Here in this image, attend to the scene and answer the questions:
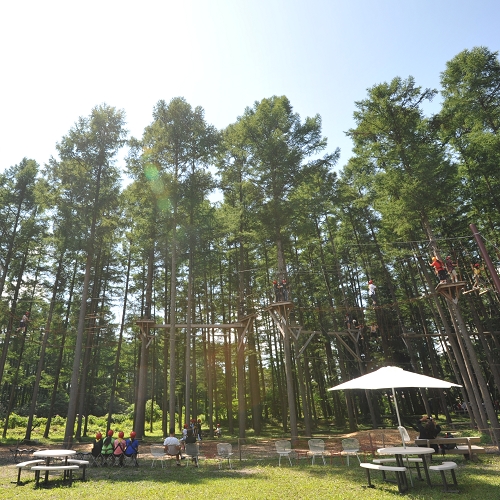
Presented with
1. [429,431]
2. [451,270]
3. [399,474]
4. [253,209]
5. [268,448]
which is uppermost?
[253,209]

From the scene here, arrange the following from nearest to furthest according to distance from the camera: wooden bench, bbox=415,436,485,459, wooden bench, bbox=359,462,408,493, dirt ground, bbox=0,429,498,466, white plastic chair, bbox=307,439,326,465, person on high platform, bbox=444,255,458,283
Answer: wooden bench, bbox=359,462,408,493 < wooden bench, bbox=415,436,485,459 < white plastic chair, bbox=307,439,326,465 < dirt ground, bbox=0,429,498,466 < person on high platform, bbox=444,255,458,283

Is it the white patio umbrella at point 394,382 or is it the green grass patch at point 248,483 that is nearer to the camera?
the green grass patch at point 248,483

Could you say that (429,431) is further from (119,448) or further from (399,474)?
(119,448)

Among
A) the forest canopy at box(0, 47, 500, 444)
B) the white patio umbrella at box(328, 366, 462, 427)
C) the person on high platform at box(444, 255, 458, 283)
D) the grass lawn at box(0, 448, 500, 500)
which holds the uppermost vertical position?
the forest canopy at box(0, 47, 500, 444)

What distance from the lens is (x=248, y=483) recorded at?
8977mm

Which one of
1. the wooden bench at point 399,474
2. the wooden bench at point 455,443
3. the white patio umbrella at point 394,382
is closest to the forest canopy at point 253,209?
the wooden bench at point 455,443

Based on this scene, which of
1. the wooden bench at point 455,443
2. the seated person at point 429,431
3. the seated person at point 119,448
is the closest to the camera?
the wooden bench at point 455,443

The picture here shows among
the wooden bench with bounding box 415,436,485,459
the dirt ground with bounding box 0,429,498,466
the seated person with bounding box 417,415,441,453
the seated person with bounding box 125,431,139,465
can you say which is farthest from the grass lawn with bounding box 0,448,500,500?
the dirt ground with bounding box 0,429,498,466

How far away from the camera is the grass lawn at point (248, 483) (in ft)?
24.9

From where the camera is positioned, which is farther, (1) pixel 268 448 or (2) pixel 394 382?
(1) pixel 268 448

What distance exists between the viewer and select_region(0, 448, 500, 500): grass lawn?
7.58m

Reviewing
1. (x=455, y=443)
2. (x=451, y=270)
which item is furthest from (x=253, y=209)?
(x=455, y=443)

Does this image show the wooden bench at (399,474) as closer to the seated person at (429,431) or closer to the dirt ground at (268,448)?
the seated person at (429,431)

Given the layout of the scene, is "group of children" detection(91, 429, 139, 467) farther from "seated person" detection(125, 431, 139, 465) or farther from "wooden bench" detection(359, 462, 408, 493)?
"wooden bench" detection(359, 462, 408, 493)
